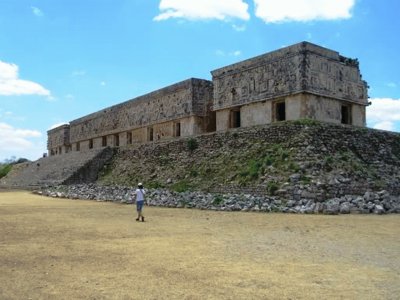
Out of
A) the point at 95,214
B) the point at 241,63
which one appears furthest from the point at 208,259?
the point at 241,63

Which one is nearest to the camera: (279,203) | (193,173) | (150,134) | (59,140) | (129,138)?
(279,203)

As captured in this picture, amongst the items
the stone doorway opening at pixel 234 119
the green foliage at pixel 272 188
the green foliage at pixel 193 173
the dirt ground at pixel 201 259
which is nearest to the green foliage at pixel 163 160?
the green foliage at pixel 193 173

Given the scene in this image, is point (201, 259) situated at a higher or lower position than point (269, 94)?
lower

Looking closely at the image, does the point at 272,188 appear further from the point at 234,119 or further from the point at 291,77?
the point at 234,119

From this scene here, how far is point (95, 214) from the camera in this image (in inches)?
479

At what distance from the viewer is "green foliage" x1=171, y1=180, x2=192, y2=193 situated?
16.6 m

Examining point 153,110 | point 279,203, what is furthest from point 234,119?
point 279,203

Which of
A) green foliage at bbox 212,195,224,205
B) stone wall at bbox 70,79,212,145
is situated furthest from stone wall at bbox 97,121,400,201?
stone wall at bbox 70,79,212,145

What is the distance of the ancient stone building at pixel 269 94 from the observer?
17969 millimetres

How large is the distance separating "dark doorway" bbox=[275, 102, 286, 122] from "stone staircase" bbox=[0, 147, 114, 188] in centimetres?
1165

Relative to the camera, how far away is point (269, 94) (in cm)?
1898

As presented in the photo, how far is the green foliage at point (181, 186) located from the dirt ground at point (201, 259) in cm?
598

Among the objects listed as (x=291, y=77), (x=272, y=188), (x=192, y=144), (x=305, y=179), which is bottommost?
(x=272, y=188)

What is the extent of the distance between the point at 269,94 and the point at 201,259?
13857 mm
